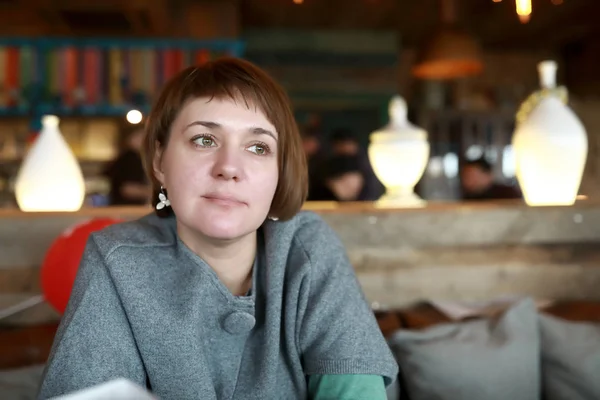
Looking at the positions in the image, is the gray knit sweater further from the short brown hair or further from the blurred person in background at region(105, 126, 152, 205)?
the blurred person in background at region(105, 126, 152, 205)

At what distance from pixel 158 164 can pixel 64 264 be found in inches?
17.9

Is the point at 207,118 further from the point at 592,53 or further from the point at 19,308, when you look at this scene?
the point at 592,53

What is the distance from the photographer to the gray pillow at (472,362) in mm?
1457

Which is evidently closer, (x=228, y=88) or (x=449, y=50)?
(x=228, y=88)

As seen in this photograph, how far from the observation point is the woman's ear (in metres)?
1.19

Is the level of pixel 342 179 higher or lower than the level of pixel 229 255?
lower

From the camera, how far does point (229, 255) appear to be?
3.81ft

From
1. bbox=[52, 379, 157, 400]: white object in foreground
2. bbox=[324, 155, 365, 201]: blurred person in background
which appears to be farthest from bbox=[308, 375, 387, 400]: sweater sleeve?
bbox=[324, 155, 365, 201]: blurred person in background

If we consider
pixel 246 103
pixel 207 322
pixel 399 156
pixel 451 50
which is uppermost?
pixel 451 50

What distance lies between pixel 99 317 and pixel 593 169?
6196 mm

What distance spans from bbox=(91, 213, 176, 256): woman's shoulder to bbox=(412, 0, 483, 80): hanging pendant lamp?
2306 mm

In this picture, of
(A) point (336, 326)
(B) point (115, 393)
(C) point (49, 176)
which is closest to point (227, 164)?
(A) point (336, 326)

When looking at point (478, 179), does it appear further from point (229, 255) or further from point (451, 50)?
point (229, 255)

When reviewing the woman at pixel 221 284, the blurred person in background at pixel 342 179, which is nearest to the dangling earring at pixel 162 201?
the woman at pixel 221 284
